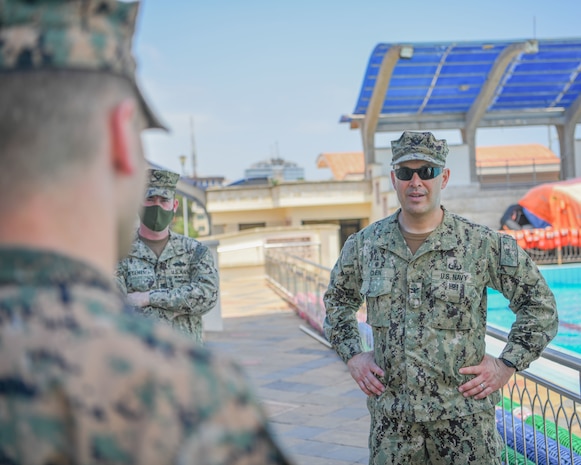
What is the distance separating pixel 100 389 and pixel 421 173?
8.61ft

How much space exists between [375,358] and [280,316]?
9248mm

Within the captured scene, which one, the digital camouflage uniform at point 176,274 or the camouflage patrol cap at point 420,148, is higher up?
the camouflage patrol cap at point 420,148

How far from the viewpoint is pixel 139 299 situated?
3953 mm

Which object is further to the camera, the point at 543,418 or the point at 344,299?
the point at 543,418

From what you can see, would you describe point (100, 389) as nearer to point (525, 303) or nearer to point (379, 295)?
point (379, 295)

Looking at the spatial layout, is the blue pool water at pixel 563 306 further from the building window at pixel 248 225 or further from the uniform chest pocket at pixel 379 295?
the building window at pixel 248 225

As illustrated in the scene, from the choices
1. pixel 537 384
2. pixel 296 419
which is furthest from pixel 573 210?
pixel 537 384

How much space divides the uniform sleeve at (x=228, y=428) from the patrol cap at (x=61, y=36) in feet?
1.50

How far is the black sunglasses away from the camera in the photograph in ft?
10.9

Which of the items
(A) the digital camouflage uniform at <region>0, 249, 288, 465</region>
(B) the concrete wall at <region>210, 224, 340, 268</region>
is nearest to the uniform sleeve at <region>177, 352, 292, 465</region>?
(A) the digital camouflage uniform at <region>0, 249, 288, 465</region>

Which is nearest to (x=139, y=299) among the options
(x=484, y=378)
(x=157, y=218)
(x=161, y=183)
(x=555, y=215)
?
(x=157, y=218)

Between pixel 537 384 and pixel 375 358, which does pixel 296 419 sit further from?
pixel 375 358

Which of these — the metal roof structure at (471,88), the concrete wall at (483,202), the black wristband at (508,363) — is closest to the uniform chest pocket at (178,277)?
the black wristband at (508,363)

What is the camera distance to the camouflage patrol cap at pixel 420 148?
336cm
